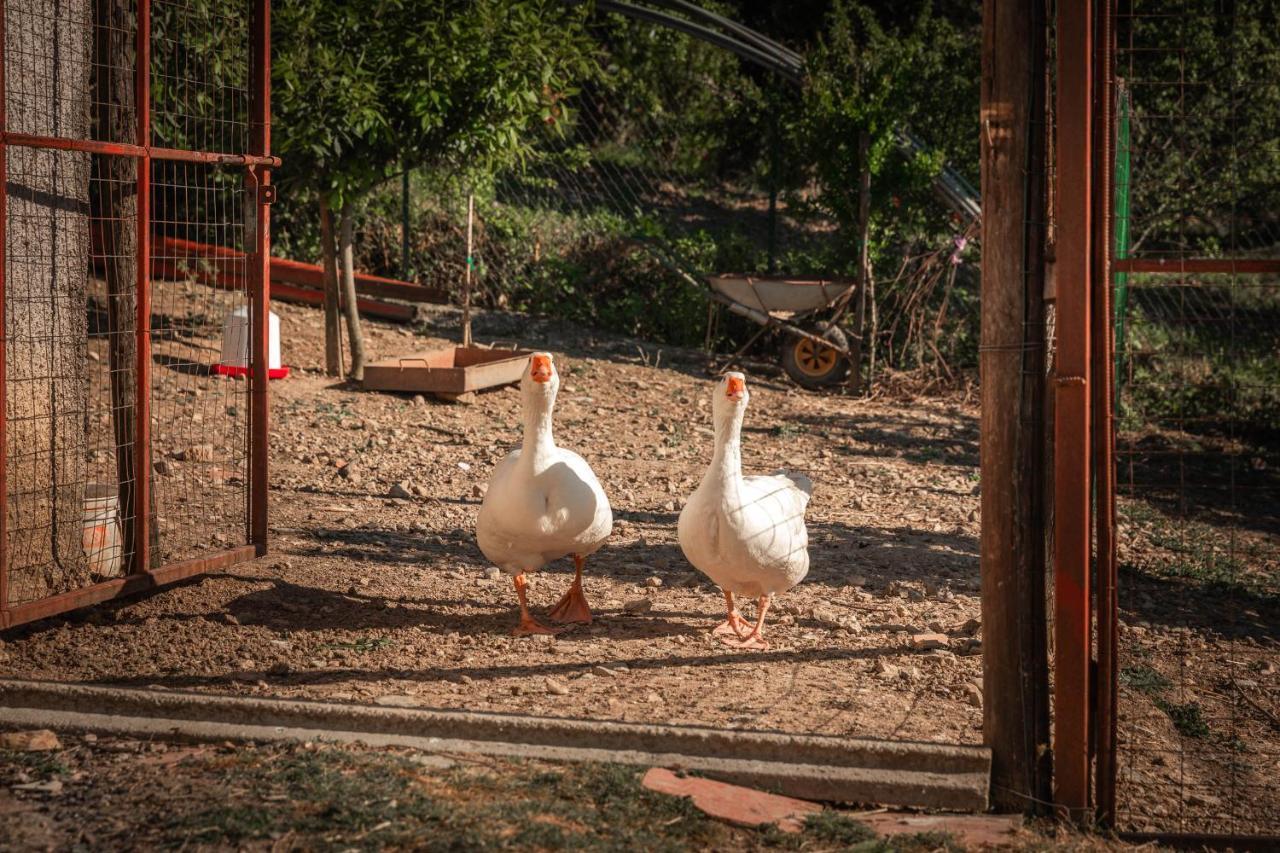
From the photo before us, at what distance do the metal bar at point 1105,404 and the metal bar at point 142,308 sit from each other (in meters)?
3.66

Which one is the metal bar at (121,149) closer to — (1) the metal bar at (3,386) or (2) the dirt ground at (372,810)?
(1) the metal bar at (3,386)

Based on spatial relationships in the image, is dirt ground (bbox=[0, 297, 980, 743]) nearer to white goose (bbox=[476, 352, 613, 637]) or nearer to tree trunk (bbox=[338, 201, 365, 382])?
white goose (bbox=[476, 352, 613, 637])

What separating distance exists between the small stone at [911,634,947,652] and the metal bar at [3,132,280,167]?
146 inches

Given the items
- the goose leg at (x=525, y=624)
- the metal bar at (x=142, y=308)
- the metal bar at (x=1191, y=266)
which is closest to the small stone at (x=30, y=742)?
the metal bar at (x=142, y=308)

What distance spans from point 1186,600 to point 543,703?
145 inches

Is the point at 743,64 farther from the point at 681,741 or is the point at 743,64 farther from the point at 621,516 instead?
the point at 681,741

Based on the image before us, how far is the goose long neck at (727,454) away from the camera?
5.32 m

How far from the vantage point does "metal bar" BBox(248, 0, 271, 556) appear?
6.06 m

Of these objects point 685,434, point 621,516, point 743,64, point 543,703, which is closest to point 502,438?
point 685,434

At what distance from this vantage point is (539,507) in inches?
215

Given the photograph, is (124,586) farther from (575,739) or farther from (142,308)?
(575,739)

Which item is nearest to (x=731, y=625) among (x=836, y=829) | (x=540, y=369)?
(x=540, y=369)

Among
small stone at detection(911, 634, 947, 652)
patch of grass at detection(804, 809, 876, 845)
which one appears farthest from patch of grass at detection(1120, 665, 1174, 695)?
patch of grass at detection(804, 809, 876, 845)

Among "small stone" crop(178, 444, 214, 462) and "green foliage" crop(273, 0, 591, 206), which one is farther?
"green foliage" crop(273, 0, 591, 206)
